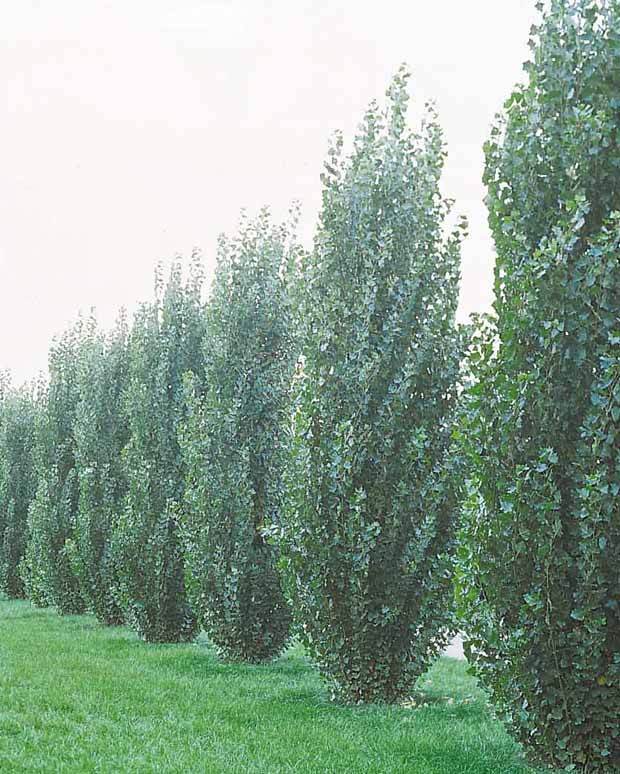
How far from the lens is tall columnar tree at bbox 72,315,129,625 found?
532 inches

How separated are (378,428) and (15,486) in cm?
1426

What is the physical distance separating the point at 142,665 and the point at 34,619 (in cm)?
573

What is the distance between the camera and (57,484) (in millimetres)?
15570

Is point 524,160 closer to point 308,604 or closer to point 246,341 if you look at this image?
point 308,604

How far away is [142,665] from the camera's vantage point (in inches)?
357

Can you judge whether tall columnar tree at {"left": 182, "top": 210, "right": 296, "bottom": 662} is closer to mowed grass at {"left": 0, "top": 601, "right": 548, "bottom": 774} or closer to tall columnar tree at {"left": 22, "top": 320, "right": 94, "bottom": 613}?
mowed grass at {"left": 0, "top": 601, "right": 548, "bottom": 774}

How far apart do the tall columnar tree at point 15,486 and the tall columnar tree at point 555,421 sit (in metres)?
15.4

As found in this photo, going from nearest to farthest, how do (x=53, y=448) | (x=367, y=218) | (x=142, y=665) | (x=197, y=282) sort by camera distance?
1. (x=367, y=218)
2. (x=142, y=665)
3. (x=197, y=282)
4. (x=53, y=448)

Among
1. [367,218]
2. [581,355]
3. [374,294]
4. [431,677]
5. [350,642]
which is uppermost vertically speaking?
[367,218]

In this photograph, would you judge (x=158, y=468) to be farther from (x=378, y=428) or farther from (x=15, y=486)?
(x=15, y=486)

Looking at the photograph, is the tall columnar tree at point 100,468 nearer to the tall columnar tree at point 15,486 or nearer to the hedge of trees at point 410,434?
the hedge of trees at point 410,434

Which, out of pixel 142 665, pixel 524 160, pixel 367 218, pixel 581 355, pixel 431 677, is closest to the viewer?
pixel 581 355

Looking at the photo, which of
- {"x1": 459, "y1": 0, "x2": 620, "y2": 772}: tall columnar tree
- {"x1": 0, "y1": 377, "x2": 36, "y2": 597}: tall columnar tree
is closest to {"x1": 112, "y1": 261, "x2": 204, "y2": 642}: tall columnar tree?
{"x1": 459, "y1": 0, "x2": 620, "y2": 772}: tall columnar tree

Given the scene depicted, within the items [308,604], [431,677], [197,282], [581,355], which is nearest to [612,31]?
[581,355]
